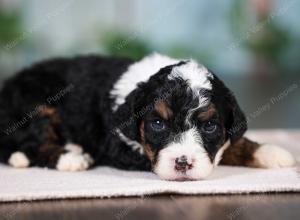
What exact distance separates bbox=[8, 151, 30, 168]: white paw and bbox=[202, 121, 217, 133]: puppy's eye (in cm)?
170

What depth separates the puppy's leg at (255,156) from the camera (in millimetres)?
5184

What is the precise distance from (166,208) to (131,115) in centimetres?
110

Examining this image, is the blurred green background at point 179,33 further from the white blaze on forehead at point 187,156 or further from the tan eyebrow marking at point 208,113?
the white blaze on forehead at point 187,156

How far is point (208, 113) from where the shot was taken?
4.63 meters

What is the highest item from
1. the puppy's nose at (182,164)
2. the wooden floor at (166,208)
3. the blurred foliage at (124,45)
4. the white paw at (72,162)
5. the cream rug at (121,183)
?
the blurred foliage at (124,45)

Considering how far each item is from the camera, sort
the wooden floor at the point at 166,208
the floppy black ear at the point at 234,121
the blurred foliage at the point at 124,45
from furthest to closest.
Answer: the blurred foliage at the point at 124,45 → the floppy black ear at the point at 234,121 → the wooden floor at the point at 166,208

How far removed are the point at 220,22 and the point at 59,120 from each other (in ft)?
34.8

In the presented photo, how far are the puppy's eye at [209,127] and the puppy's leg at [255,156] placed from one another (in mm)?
595

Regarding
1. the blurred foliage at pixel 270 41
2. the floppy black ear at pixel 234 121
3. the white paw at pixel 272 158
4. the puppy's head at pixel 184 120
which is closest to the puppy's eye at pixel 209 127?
the puppy's head at pixel 184 120

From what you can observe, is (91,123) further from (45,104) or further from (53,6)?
(53,6)


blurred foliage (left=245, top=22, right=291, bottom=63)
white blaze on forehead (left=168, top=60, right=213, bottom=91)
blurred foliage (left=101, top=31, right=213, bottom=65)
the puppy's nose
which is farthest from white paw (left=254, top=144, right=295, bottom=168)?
blurred foliage (left=245, top=22, right=291, bottom=63)

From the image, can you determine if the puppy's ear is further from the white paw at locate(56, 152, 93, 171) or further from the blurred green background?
the blurred green background

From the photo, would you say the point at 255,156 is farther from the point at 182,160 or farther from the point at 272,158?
the point at 182,160

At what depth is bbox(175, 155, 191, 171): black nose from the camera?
4.40 meters
